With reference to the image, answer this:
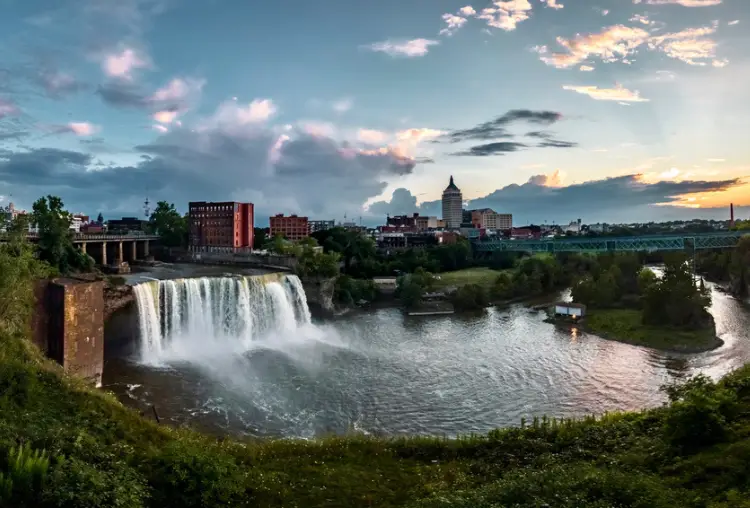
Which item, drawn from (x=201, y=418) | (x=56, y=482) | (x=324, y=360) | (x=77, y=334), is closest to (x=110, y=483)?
(x=56, y=482)

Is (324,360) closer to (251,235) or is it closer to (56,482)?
(56,482)

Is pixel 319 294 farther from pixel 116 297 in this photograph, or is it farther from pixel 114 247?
pixel 114 247

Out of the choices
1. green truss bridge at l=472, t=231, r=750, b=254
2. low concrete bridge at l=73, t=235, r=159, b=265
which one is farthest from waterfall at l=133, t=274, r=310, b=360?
green truss bridge at l=472, t=231, r=750, b=254

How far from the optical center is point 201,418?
18031mm

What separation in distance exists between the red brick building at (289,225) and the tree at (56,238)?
5832 centimetres

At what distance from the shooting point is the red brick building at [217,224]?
60750 mm

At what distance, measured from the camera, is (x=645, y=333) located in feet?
110

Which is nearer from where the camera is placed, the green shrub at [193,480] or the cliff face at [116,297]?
the green shrub at [193,480]

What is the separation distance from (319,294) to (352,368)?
17691mm

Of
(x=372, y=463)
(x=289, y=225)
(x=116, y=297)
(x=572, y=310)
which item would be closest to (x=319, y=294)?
(x=116, y=297)

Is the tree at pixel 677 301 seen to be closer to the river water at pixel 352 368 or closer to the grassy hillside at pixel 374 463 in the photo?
the river water at pixel 352 368

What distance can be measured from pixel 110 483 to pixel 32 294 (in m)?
14.8

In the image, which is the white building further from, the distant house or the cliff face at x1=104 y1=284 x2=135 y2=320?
the cliff face at x1=104 y1=284 x2=135 y2=320

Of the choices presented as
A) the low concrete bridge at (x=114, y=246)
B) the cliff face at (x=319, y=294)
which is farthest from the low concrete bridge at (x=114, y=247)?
the cliff face at (x=319, y=294)
